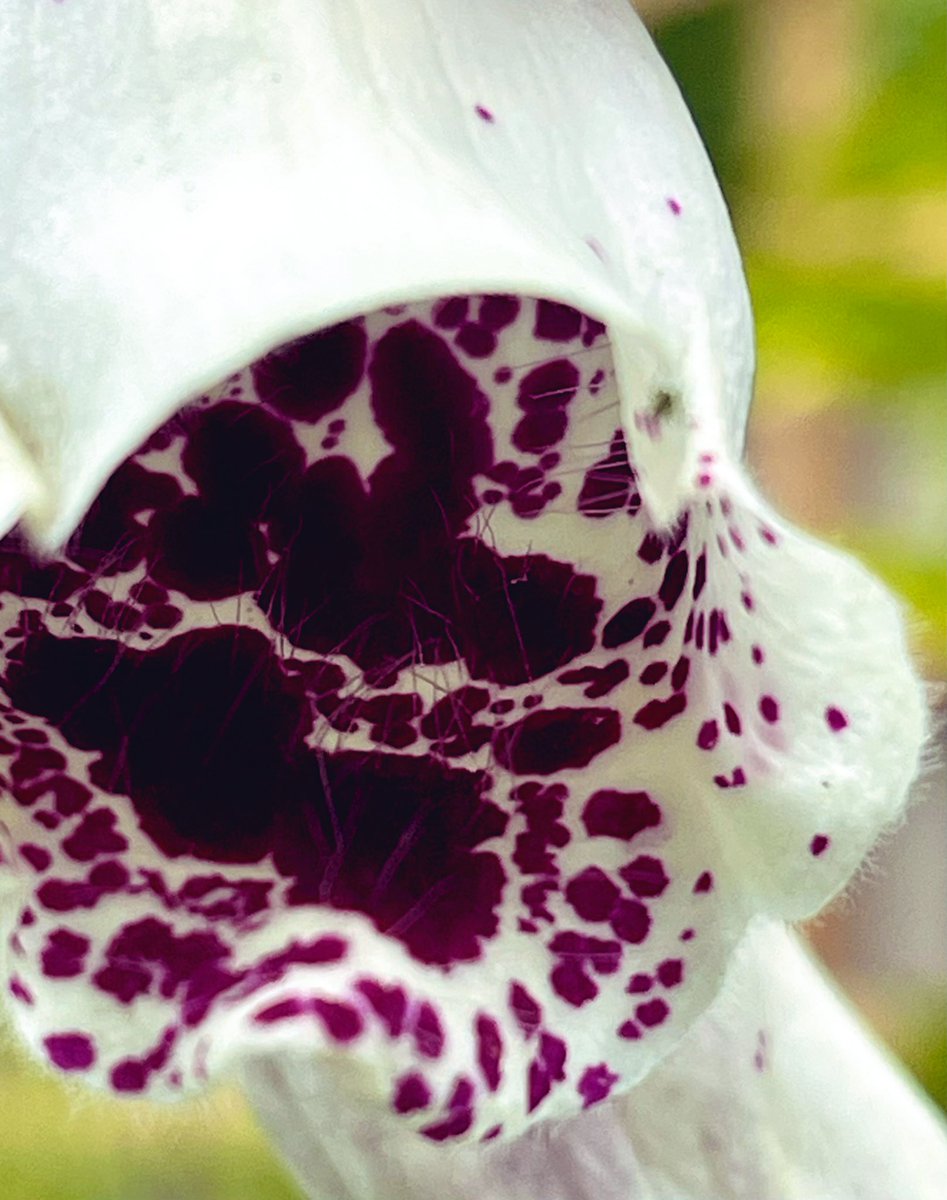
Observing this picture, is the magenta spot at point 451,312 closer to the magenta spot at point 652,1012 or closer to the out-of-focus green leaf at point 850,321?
the magenta spot at point 652,1012


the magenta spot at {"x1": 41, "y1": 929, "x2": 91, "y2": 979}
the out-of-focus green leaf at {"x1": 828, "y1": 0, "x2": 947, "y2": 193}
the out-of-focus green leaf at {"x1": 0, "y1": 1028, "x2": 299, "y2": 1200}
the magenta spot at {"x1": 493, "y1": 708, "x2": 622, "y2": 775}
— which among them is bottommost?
the out-of-focus green leaf at {"x1": 0, "y1": 1028, "x2": 299, "y2": 1200}

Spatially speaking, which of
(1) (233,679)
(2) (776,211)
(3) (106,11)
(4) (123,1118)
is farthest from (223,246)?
(2) (776,211)

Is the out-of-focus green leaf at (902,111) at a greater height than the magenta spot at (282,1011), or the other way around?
the out-of-focus green leaf at (902,111)

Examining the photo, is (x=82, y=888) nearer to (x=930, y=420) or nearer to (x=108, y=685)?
(x=108, y=685)

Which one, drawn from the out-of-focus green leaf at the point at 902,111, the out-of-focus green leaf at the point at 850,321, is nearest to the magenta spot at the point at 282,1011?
the out-of-focus green leaf at the point at 850,321

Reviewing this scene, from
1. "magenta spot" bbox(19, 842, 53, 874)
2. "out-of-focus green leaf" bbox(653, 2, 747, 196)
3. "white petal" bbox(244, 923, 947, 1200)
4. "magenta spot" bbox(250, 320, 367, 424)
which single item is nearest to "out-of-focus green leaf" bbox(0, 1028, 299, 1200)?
"white petal" bbox(244, 923, 947, 1200)

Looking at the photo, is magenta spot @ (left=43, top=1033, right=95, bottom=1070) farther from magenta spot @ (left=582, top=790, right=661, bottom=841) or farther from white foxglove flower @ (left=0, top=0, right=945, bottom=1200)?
magenta spot @ (left=582, top=790, right=661, bottom=841)

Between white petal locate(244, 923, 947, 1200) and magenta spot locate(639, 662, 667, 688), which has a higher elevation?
magenta spot locate(639, 662, 667, 688)
